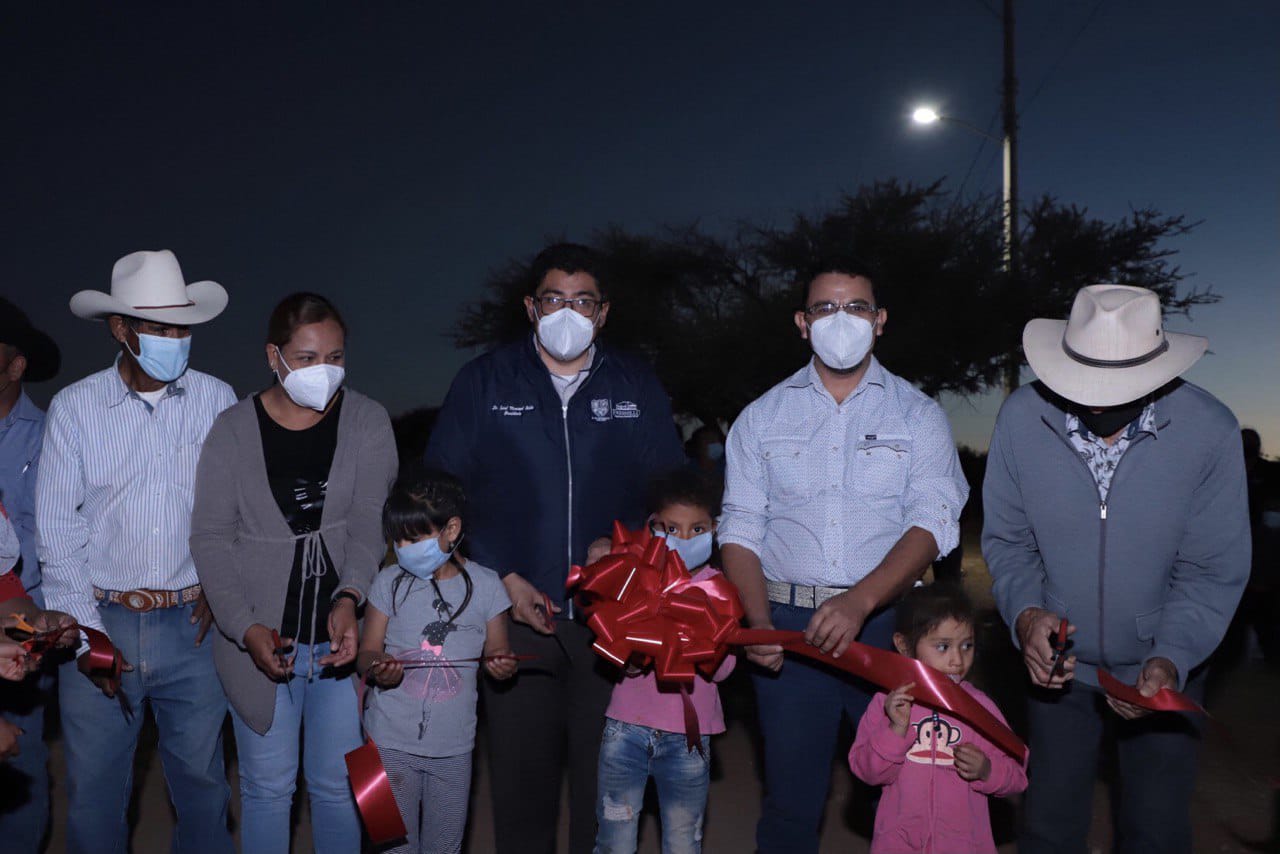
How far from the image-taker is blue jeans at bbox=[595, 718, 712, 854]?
11.4ft

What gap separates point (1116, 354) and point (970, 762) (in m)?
1.38

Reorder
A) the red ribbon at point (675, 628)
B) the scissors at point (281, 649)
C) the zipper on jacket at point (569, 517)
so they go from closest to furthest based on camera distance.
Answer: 1. the red ribbon at point (675, 628)
2. the scissors at point (281, 649)
3. the zipper on jacket at point (569, 517)

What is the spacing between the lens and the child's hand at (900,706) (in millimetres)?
3104

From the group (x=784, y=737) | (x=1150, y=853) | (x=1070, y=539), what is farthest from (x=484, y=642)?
(x=1150, y=853)

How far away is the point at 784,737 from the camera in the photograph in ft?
11.6

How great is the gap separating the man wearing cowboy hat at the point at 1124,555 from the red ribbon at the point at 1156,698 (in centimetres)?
4

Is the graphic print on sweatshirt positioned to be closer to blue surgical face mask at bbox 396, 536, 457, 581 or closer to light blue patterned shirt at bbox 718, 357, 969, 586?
light blue patterned shirt at bbox 718, 357, 969, 586

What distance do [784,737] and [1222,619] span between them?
57.8 inches

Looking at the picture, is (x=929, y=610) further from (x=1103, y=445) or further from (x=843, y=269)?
(x=843, y=269)

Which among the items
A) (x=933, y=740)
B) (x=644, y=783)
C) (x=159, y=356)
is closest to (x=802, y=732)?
(x=933, y=740)

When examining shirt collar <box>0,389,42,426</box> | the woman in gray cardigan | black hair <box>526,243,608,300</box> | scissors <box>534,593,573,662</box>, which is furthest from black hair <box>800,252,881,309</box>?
shirt collar <box>0,389,42,426</box>

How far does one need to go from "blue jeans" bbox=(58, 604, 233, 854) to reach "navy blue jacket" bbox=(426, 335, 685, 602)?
115 cm

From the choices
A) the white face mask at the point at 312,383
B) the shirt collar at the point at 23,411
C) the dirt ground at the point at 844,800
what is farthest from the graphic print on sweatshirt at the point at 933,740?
the shirt collar at the point at 23,411

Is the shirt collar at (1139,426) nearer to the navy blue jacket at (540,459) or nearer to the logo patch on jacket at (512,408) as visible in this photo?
the navy blue jacket at (540,459)
